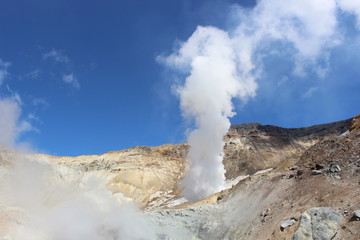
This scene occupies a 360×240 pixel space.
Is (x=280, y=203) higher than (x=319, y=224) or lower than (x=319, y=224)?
higher

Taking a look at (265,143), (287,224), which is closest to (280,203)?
(287,224)

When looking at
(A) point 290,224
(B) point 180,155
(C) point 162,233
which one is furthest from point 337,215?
(B) point 180,155

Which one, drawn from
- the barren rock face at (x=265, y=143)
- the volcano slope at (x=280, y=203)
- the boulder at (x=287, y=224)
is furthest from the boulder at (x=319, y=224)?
the barren rock face at (x=265, y=143)

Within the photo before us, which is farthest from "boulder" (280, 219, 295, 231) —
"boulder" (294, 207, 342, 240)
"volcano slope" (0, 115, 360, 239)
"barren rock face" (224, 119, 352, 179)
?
"barren rock face" (224, 119, 352, 179)

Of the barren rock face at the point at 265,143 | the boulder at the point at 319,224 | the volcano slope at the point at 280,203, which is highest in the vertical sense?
the barren rock face at the point at 265,143

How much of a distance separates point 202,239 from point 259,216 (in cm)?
361

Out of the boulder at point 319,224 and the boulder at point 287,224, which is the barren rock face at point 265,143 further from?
the boulder at point 319,224

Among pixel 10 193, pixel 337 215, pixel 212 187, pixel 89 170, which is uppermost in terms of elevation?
Result: pixel 89 170

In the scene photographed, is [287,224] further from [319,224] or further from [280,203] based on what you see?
[280,203]

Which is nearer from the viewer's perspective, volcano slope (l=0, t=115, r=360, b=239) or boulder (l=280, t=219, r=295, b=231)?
volcano slope (l=0, t=115, r=360, b=239)

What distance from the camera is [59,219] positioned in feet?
65.4

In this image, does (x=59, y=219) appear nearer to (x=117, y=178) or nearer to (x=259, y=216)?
(x=259, y=216)

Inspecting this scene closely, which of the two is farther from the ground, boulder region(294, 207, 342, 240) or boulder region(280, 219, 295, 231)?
boulder region(280, 219, 295, 231)

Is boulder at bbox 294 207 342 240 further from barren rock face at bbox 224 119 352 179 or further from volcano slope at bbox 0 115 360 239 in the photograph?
barren rock face at bbox 224 119 352 179
